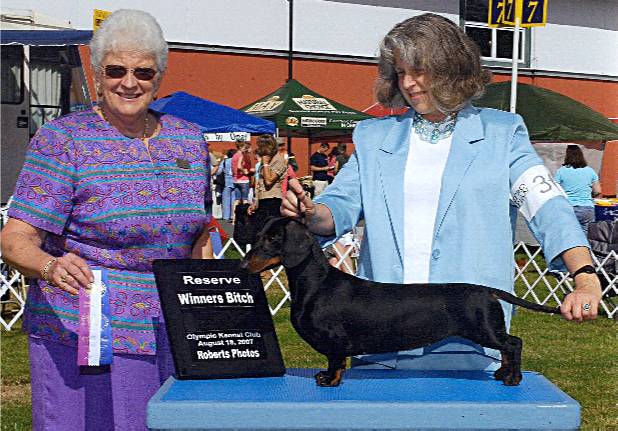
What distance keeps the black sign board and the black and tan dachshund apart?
19 cm

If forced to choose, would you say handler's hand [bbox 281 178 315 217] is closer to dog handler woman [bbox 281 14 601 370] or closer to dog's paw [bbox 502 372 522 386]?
dog handler woman [bbox 281 14 601 370]

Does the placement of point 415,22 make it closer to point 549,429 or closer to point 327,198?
point 327,198

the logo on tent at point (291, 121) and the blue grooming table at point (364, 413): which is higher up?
the blue grooming table at point (364, 413)

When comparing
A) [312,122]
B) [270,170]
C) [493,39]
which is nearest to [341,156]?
[312,122]

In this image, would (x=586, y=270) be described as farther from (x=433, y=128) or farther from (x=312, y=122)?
(x=312, y=122)

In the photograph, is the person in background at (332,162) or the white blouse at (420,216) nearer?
the white blouse at (420,216)

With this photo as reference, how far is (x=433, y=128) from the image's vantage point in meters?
2.30

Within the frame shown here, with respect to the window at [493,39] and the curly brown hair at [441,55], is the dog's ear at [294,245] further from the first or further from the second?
the window at [493,39]

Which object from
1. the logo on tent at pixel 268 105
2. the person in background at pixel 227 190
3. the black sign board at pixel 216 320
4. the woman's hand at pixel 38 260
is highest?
the woman's hand at pixel 38 260

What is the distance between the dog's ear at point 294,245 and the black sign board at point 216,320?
23cm

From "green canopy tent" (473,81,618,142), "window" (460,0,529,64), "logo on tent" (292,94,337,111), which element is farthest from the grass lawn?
"window" (460,0,529,64)

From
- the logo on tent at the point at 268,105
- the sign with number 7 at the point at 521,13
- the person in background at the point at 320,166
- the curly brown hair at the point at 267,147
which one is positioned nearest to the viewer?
the sign with number 7 at the point at 521,13

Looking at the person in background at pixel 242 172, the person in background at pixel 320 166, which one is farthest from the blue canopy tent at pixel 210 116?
the person in background at pixel 320 166

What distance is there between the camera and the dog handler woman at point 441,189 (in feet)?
7.18
